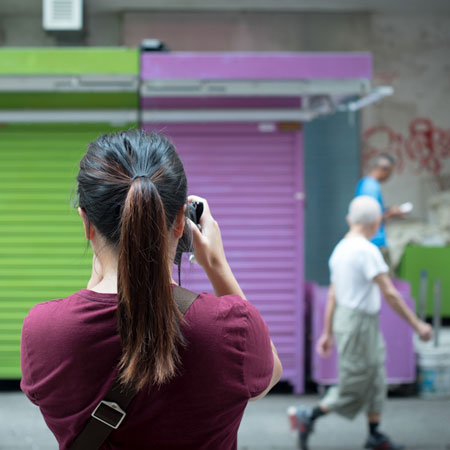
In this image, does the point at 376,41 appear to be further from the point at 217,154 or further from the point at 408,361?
the point at 408,361

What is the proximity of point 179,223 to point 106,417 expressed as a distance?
1.38ft

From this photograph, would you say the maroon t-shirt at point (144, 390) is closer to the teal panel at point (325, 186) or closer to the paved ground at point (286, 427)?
the paved ground at point (286, 427)

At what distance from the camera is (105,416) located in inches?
49.9

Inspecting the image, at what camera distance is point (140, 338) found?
1245 mm

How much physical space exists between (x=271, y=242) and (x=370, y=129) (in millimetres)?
3534

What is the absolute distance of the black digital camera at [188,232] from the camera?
148 centimetres

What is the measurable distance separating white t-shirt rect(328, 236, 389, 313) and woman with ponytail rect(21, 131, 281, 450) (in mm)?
2926

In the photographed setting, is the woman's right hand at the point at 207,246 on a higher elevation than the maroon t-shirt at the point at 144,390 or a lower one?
higher

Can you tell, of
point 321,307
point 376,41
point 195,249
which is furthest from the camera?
point 376,41

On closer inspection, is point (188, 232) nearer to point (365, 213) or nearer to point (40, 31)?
point (365, 213)

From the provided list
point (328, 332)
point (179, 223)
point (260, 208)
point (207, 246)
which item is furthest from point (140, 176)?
point (260, 208)

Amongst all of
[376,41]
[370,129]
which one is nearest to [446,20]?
[376,41]

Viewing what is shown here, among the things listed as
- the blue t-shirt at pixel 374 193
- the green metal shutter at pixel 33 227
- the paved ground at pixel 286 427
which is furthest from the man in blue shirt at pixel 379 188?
the green metal shutter at pixel 33 227

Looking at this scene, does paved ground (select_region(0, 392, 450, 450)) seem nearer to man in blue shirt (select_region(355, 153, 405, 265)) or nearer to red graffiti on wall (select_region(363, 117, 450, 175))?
man in blue shirt (select_region(355, 153, 405, 265))
